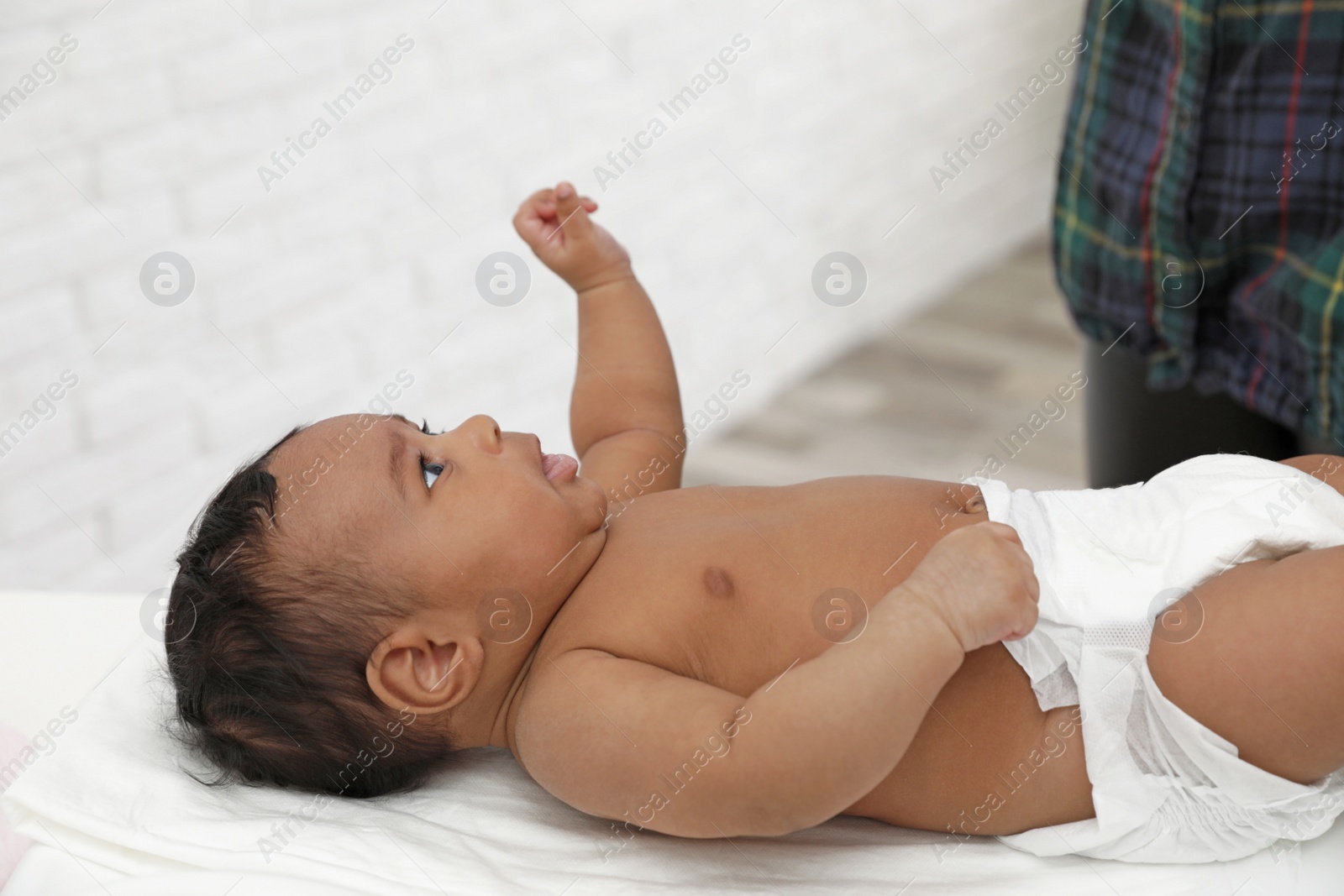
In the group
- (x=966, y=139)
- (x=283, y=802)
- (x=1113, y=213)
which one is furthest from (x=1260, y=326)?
(x=966, y=139)

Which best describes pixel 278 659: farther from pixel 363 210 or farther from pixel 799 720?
pixel 363 210

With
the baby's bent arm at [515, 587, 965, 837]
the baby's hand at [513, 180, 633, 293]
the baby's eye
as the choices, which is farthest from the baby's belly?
the baby's hand at [513, 180, 633, 293]

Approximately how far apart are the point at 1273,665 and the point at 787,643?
0.33 m

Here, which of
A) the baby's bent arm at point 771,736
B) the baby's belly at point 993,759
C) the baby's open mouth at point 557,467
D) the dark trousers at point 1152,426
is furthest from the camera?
the dark trousers at point 1152,426

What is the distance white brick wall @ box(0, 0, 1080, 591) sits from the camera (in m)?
1.43

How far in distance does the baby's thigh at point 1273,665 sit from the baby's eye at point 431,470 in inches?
21.7

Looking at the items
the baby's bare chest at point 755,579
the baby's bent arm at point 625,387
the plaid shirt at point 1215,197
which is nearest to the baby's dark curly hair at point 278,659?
the baby's bare chest at point 755,579

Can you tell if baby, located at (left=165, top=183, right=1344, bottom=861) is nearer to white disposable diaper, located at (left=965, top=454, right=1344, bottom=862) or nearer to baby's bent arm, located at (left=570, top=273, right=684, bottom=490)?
white disposable diaper, located at (left=965, top=454, right=1344, bottom=862)

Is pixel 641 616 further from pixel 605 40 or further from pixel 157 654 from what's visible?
pixel 605 40

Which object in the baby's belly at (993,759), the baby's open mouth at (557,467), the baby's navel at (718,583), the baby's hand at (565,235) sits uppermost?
the baby's hand at (565,235)

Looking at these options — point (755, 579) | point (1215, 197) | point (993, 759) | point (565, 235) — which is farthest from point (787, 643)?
point (1215, 197)

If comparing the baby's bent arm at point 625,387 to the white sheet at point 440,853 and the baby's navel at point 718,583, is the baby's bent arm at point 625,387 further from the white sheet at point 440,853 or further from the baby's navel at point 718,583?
the white sheet at point 440,853

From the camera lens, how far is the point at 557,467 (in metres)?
0.96

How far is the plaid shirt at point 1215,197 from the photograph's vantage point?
1.08m
